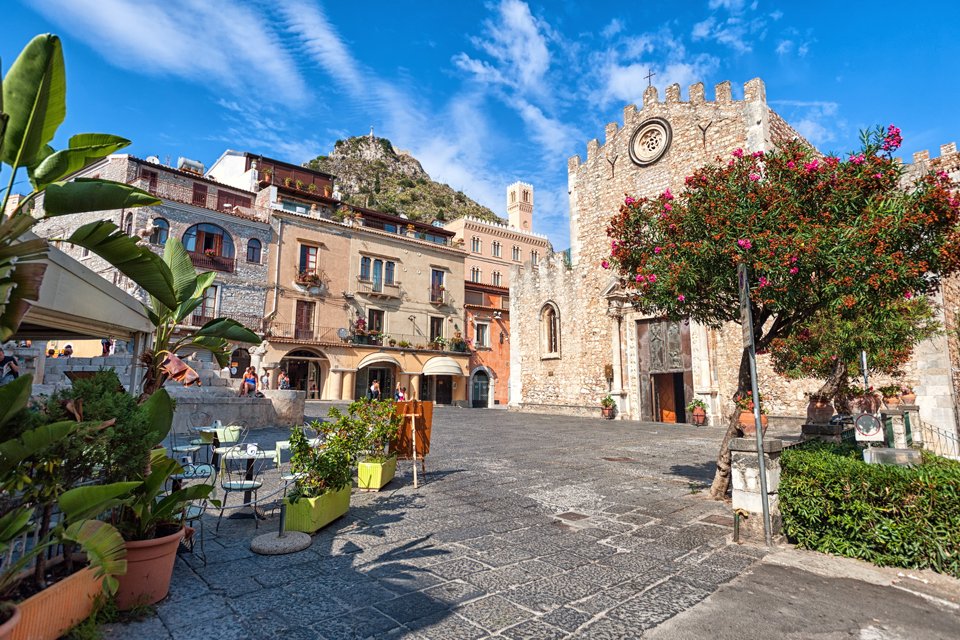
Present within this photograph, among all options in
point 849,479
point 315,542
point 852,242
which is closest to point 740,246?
point 852,242

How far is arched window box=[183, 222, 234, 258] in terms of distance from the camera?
26.4 meters

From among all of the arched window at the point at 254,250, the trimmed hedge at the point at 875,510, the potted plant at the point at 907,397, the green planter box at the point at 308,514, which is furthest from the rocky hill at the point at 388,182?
the trimmed hedge at the point at 875,510

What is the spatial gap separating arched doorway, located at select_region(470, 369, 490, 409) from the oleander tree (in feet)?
102

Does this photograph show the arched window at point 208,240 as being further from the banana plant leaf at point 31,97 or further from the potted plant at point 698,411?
the banana plant leaf at point 31,97

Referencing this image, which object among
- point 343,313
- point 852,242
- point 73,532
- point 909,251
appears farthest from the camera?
point 343,313

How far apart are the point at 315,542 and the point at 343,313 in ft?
88.7

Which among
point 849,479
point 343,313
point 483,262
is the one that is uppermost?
point 483,262

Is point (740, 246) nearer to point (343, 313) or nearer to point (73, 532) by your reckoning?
point (73, 532)

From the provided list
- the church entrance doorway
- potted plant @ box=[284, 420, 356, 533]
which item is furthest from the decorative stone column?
the church entrance doorway

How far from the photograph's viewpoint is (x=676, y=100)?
20609 millimetres

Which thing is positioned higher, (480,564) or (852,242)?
(852,242)

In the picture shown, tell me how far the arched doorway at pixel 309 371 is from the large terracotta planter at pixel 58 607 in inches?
1065

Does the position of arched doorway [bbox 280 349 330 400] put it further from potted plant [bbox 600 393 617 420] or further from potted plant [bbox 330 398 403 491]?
potted plant [bbox 330 398 403 491]

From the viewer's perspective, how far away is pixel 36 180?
345 centimetres
